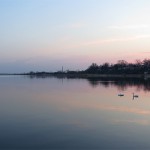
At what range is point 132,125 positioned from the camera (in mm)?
14219

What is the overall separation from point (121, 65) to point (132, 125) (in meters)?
106

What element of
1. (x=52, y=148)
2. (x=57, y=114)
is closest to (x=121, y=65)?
(x=57, y=114)

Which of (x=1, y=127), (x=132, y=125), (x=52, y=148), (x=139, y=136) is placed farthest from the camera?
(x=132, y=125)

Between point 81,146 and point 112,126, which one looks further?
point 112,126

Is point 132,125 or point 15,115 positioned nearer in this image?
point 132,125

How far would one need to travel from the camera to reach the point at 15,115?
16484 millimetres

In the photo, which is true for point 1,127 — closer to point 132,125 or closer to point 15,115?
point 15,115

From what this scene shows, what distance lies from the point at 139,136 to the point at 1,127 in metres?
5.56

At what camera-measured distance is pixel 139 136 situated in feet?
38.8

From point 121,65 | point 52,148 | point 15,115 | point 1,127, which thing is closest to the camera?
point 52,148

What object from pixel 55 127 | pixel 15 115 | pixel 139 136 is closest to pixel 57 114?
pixel 15 115

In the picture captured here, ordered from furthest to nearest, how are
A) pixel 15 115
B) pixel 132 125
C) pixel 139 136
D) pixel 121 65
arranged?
pixel 121 65 < pixel 15 115 < pixel 132 125 < pixel 139 136

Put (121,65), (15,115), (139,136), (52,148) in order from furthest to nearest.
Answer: (121,65), (15,115), (139,136), (52,148)

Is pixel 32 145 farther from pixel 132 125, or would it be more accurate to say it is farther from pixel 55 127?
pixel 132 125
